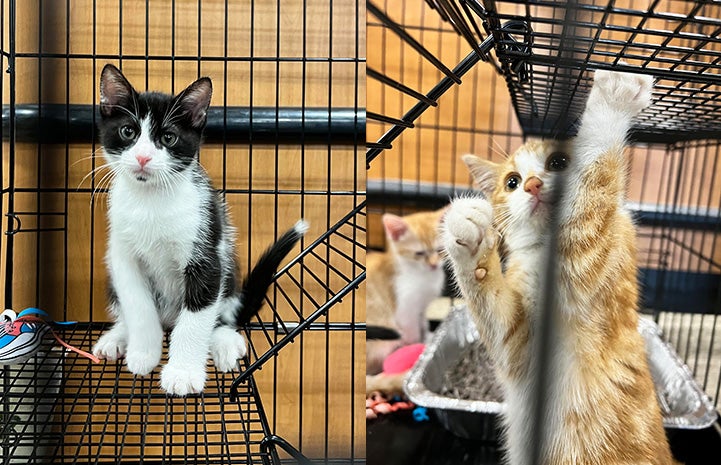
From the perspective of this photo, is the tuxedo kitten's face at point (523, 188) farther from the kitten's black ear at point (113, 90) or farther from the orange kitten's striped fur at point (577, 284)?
the kitten's black ear at point (113, 90)

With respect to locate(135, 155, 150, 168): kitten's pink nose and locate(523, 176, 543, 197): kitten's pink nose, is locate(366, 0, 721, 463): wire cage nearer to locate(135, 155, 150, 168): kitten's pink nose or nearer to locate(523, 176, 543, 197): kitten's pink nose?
locate(523, 176, 543, 197): kitten's pink nose

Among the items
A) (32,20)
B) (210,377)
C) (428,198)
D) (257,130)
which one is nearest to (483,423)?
(428,198)

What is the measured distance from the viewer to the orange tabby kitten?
875 mm

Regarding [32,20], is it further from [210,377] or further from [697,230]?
[697,230]

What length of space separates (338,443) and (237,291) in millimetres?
305

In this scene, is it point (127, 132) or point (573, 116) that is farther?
point (127, 132)

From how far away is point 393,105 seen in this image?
30.9 inches

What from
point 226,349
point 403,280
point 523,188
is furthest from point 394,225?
point 523,188

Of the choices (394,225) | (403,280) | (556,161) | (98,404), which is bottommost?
(98,404)

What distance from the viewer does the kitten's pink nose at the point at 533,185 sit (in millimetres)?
523

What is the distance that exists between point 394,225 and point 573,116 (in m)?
0.48

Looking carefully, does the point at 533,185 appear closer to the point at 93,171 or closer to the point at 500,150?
the point at 500,150

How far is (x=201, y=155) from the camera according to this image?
933 mm

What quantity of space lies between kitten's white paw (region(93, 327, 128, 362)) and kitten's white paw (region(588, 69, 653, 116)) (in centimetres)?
67
